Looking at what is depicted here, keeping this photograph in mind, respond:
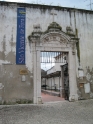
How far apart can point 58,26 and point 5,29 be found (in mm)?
3245

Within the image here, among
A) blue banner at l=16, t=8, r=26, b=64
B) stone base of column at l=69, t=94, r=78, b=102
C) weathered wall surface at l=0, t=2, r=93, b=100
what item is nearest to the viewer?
weathered wall surface at l=0, t=2, r=93, b=100

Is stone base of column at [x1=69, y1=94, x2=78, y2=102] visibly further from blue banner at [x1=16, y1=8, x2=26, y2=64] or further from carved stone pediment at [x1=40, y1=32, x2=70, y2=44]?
blue banner at [x1=16, y1=8, x2=26, y2=64]

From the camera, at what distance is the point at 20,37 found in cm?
1028

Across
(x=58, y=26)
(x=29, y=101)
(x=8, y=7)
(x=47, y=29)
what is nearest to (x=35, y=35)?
(x=47, y=29)

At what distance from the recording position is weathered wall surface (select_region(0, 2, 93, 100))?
9.80m

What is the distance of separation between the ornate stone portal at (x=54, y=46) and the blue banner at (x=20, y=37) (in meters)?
0.51

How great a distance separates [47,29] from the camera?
35.2 feet

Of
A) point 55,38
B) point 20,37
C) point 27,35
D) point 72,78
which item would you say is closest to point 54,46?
point 55,38

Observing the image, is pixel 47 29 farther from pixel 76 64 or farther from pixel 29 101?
pixel 29 101

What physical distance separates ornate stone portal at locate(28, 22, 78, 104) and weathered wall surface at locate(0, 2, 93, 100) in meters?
0.29

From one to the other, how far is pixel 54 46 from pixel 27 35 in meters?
1.76

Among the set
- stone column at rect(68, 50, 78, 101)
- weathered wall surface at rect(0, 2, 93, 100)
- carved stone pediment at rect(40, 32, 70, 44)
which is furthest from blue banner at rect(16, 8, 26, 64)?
stone column at rect(68, 50, 78, 101)

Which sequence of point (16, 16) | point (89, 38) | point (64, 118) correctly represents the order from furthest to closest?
point (89, 38) → point (16, 16) → point (64, 118)

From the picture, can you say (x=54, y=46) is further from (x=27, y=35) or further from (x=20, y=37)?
(x=20, y=37)
